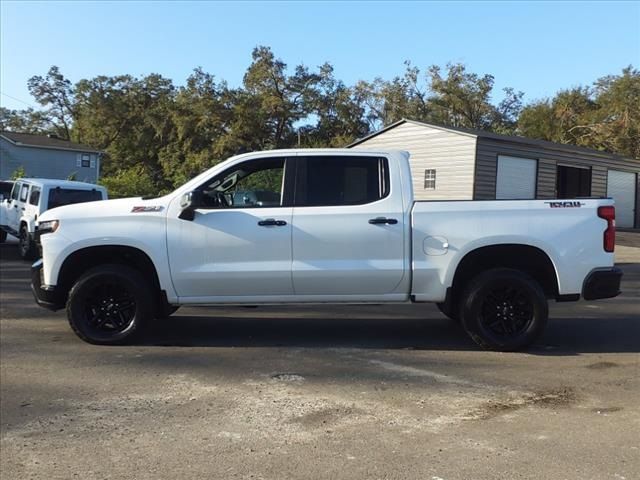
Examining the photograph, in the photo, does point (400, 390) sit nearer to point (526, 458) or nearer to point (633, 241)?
point (526, 458)

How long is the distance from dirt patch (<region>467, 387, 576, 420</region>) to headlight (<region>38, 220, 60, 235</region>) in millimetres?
4551

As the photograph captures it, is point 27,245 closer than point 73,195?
No

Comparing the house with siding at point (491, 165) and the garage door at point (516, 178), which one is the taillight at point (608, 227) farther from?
the garage door at point (516, 178)

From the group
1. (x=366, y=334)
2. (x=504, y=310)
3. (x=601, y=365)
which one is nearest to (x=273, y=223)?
(x=366, y=334)

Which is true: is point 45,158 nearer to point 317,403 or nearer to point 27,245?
point 27,245

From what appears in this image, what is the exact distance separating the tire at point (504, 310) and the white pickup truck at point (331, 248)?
1cm

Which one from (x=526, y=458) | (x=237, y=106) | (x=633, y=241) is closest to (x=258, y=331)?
(x=526, y=458)

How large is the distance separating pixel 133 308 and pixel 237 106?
3819 cm

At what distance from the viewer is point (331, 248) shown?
626 centimetres

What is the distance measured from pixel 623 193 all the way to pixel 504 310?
23.6 metres

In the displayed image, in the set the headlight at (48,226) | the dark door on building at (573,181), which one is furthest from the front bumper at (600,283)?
the dark door on building at (573,181)

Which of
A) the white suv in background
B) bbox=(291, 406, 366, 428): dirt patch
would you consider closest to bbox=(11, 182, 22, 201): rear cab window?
the white suv in background

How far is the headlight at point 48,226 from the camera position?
6.41 meters

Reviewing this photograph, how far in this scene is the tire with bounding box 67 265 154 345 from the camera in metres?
6.36
